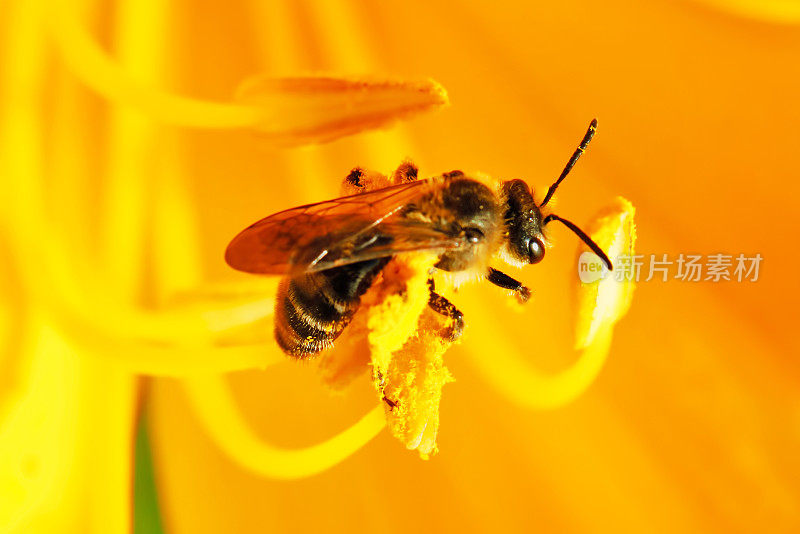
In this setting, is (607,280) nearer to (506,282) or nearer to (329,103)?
(506,282)

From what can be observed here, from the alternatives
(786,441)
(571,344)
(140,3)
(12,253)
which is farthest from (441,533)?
(140,3)

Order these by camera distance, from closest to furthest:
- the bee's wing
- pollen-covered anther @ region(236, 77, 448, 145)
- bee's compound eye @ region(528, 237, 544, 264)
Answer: the bee's wing < bee's compound eye @ region(528, 237, 544, 264) < pollen-covered anther @ region(236, 77, 448, 145)

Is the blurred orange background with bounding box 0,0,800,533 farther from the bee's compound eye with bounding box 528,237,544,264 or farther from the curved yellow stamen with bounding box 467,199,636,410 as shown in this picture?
the bee's compound eye with bounding box 528,237,544,264

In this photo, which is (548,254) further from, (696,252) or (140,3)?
(140,3)

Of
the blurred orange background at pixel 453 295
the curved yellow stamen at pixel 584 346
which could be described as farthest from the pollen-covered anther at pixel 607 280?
the blurred orange background at pixel 453 295

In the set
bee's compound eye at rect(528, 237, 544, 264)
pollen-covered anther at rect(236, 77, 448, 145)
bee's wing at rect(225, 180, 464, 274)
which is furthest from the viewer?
pollen-covered anther at rect(236, 77, 448, 145)

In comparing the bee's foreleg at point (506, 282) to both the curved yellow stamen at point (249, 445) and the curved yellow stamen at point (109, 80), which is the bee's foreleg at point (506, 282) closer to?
the curved yellow stamen at point (249, 445)

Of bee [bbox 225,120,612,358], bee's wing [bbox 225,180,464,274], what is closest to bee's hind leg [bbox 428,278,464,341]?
bee [bbox 225,120,612,358]
